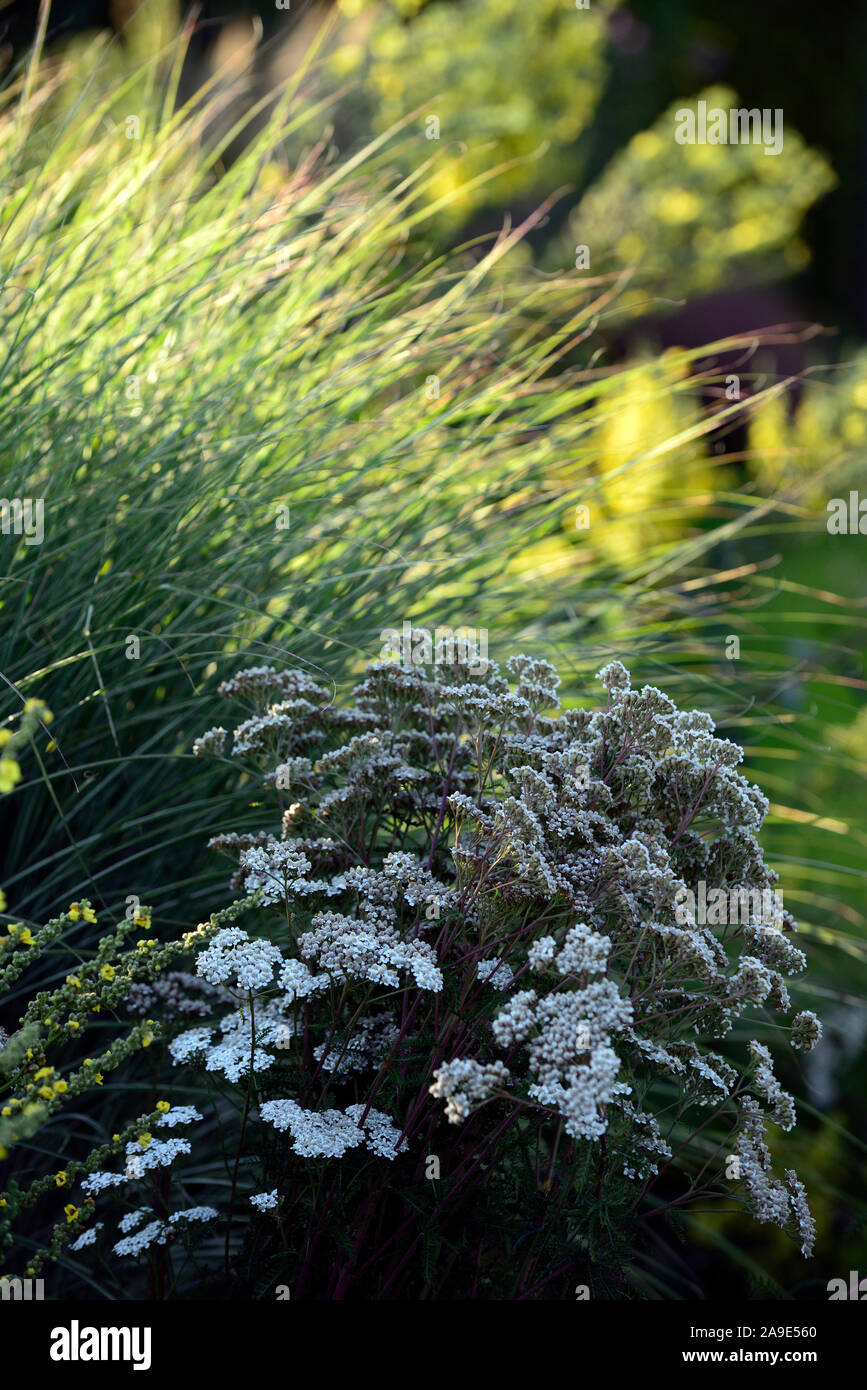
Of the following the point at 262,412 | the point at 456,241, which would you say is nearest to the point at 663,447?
the point at 262,412

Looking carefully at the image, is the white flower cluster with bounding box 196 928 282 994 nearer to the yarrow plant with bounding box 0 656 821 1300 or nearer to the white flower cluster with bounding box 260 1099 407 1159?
the yarrow plant with bounding box 0 656 821 1300

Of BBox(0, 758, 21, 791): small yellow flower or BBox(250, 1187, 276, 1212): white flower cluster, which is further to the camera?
Answer: BBox(250, 1187, 276, 1212): white flower cluster

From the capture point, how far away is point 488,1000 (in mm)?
1177

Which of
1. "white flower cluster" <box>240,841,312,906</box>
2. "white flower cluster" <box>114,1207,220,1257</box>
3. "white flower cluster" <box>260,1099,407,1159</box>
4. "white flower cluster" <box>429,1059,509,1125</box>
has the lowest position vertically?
"white flower cluster" <box>114,1207,220,1257</box>

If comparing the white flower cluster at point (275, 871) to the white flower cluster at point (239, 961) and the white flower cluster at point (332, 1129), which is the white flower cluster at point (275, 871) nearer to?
the white flower cluster at point (239, 961)

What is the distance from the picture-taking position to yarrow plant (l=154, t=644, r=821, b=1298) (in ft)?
3.62

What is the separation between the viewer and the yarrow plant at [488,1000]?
1.10 metres

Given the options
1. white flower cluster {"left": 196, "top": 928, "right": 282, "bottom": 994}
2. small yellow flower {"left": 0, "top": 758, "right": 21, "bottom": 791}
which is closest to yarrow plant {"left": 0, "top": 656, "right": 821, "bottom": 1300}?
white flower cluster {"left": 196, "top": 928, "right": 282, "bottom": 994}

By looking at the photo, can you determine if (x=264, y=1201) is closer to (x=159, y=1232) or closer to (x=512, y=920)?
(x=159, y=1232)

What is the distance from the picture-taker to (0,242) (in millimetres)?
1891

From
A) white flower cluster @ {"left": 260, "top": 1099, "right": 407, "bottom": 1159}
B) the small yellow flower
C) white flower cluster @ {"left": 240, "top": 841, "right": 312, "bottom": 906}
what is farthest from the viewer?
white flower cluster @ {"left": 240, "top": 841, "right": 312, "bottom": 906}

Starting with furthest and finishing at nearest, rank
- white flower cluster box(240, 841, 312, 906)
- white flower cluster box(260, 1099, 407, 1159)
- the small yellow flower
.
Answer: white flower cluster box(240, 841, 312, 906), white flower cluster box(260, 1099, 407, 1159), the small yellow flower

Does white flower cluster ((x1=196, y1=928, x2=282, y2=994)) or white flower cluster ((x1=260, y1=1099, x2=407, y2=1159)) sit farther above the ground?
white flower cluster ((x1=196, y1=928, x2=282, y2=994))
